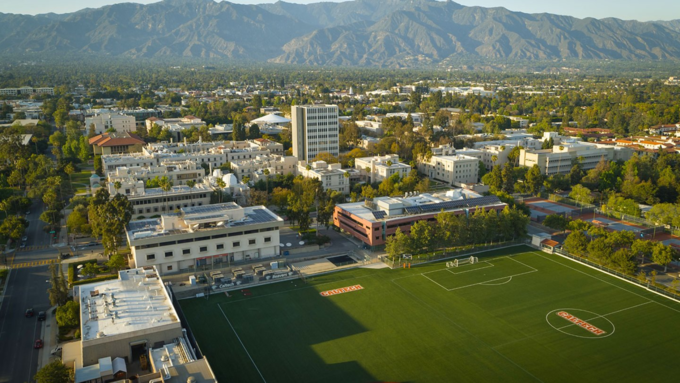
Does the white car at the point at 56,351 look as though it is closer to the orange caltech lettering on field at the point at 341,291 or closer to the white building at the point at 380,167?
the orange caltech lettering on field at the point at 341,291

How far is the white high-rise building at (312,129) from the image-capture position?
3231 inches

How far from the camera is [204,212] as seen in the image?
1845 inches

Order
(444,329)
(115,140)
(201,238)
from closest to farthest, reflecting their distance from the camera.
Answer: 1. (444,329)
2. (201,238)
3. (115,140)

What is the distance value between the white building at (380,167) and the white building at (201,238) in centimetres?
2784

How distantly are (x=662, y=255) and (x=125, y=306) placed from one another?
40995 mm

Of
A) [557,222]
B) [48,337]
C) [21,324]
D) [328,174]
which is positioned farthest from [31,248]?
[557,222]

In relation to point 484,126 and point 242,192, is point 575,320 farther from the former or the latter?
point 484,126

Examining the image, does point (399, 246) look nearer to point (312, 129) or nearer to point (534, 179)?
point (534, 179)

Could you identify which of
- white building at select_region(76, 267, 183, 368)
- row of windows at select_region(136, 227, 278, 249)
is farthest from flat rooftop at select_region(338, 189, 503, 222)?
white building at select_region(76, 267, 183, 368)

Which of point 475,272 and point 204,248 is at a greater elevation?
point 204,248

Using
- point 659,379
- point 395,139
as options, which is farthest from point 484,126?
point 659,379

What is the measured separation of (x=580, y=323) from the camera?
113 feet

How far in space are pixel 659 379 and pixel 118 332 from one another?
100ft

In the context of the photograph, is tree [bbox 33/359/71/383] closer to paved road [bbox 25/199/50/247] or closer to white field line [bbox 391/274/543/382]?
Result: white field line [bbox 391/274/543/382]
